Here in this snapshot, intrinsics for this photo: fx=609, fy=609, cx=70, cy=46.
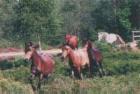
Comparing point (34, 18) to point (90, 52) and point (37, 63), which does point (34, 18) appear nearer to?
point (90, 52)

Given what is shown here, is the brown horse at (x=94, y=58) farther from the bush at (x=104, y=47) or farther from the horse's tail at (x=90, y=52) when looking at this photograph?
the bush at (x=104, y=47)

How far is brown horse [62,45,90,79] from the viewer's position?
687 inches

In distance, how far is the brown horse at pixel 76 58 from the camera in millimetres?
17439

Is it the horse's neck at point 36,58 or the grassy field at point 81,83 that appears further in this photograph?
the horse's neck at point 36,58

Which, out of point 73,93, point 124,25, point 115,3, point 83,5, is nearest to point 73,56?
point 73,93

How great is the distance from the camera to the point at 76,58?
17969mm

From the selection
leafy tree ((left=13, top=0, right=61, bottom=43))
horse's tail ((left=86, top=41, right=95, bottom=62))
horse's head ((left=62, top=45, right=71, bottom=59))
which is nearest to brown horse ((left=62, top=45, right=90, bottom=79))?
horse's head ((left=62, top=45, right=71, bottom=59))

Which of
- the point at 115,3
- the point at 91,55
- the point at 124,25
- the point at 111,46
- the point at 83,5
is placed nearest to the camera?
the point at 91,55

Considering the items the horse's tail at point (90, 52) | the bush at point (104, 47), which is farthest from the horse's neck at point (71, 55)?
the bush at point (104, 47)

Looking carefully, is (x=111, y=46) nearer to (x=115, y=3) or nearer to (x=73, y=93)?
(x=115, y=3)

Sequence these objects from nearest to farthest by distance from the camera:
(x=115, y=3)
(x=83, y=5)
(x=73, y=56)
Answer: (x=73, y=56) → (x=115, y=3) → (x=83, y=5)

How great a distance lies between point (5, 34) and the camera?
35.0m

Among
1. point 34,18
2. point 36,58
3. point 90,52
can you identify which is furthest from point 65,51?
point 34,18

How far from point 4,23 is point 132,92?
75.9 feet
